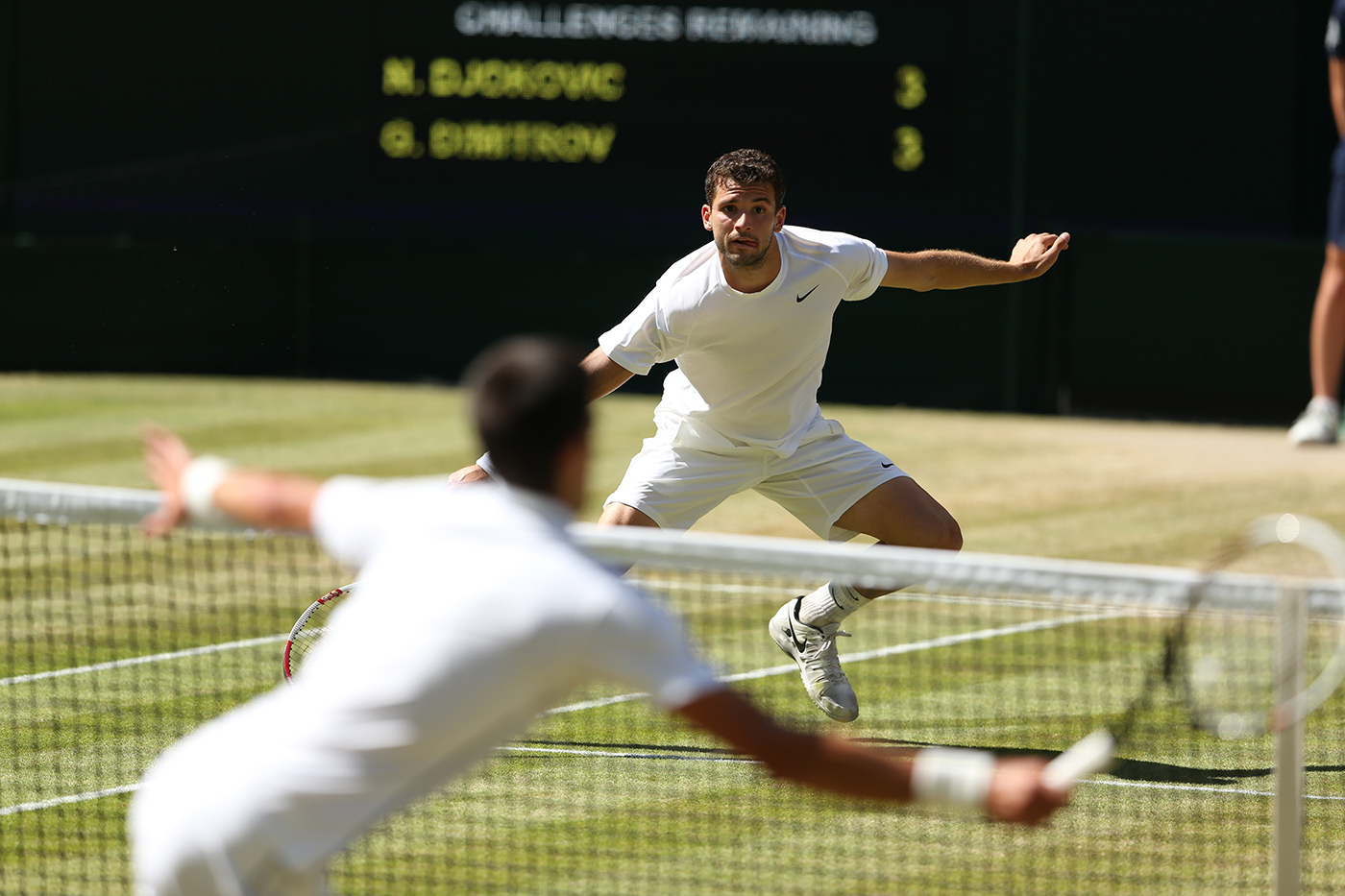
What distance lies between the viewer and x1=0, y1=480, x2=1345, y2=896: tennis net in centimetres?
478

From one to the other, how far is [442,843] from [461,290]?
43.4 feet

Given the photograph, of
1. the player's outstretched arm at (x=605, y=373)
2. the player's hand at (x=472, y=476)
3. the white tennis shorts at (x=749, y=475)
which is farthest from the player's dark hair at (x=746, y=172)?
the player's hand at (x=472, y=476)

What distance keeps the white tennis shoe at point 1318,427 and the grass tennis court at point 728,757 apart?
129cm

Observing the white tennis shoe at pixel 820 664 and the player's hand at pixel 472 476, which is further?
the white tennis shoe at pixel 820 664

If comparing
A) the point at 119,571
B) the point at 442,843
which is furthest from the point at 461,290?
the point at 442,843

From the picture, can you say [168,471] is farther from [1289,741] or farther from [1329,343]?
[1329,343]

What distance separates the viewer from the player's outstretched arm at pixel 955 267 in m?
7.20

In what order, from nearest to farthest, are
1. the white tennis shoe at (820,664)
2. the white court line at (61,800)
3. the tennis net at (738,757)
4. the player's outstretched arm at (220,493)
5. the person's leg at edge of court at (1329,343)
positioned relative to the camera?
the player's outstretched arm at (220,493) < the tennis net at (738,757) < the person's leg at edge of court at (1329,343) < the white court line at (61,800) < the white tennis shoe at (820,664)

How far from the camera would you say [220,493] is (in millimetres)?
3857

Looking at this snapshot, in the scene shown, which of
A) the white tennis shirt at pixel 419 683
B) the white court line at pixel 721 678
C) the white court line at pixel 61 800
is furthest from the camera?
the white court line at pixel 721 678

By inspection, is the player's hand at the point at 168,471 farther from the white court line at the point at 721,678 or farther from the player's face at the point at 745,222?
the player's face at the point at 745,222

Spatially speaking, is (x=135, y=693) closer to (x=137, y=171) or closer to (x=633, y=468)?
(x=633, y=468)

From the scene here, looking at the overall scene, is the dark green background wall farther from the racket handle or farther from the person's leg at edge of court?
the racket handle

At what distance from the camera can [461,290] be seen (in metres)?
18.6
